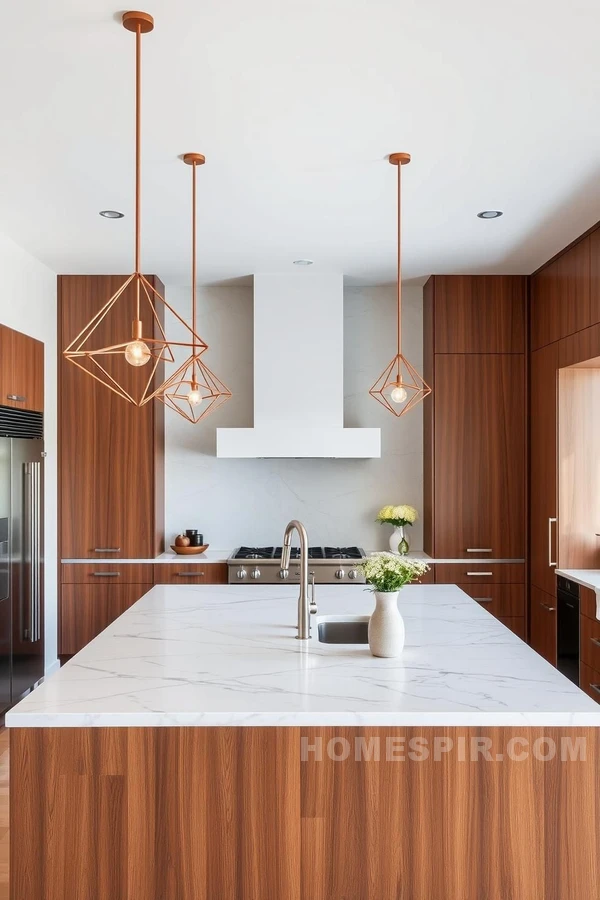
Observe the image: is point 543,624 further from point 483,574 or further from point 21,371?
point 21,371

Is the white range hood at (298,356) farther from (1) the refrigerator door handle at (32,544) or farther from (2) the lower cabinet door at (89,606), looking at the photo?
(1) the refrigerator door handle at (32,544)

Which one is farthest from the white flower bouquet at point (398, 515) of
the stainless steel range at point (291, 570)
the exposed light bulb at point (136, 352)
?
the exposed light bulb at point (136, 352)

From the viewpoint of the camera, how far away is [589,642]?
391cm

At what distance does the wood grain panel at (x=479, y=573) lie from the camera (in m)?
4.96

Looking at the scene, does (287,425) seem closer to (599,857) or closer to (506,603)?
(506,603)

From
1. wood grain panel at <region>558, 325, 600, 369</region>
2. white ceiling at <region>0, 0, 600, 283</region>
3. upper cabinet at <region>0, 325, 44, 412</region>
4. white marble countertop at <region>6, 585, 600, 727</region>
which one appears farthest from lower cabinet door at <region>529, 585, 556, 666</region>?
upper cabinet at <region>0, 325, 44, 412</region>

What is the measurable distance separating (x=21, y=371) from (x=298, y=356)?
1712 millimetres

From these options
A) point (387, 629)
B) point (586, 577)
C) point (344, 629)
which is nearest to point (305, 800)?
point (387, 629)

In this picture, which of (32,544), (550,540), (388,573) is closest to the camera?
(388,573)

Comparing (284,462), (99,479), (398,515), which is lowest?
(398,515)

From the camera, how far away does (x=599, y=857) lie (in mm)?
1874

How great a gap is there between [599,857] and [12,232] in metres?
3.77

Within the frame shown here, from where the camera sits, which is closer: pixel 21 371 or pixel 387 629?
pixel 387 629

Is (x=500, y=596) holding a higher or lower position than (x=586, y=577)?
lower
